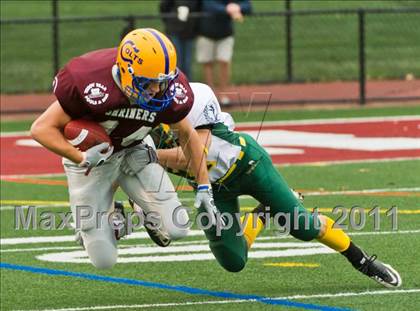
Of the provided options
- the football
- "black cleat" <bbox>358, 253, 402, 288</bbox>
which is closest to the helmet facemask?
the football

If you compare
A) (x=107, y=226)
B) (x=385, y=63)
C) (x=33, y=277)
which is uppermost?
(x=107, y=226)

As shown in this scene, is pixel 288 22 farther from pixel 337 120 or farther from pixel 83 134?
pixel 83 134

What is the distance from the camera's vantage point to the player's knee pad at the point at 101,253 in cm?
761

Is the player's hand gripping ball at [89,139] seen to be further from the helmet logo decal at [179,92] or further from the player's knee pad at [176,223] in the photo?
the player's knee pad at [176,223]

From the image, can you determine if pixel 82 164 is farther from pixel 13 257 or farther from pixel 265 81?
pixel 265 81

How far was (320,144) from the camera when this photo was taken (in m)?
14.2

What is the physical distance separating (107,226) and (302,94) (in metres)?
10.2

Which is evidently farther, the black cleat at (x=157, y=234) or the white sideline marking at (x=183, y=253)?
the white sideline marking at (x=183, y=253)

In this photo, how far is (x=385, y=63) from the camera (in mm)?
19578

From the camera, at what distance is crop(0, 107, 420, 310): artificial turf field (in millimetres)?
7719

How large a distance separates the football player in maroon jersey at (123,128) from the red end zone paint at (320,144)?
5413 millimetres

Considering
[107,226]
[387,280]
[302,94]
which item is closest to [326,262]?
[387,280]

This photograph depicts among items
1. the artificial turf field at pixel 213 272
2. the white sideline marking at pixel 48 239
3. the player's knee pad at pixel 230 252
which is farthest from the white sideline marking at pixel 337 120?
the player's knee pad at pixel 230 252

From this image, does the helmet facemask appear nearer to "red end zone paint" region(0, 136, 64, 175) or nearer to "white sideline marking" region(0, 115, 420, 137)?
"red end zone paint" region(0, 136, 64, 175)
